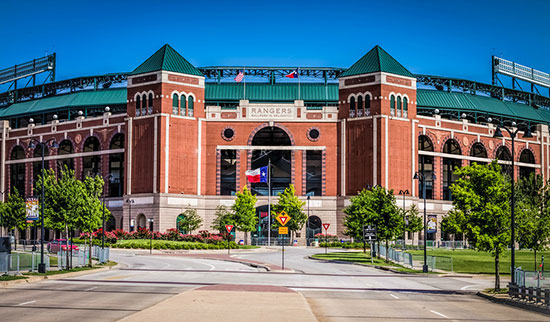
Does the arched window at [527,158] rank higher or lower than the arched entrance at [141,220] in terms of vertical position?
higher

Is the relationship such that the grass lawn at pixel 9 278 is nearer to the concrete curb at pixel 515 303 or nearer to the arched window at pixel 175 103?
the concrete curb at pixel 515 303

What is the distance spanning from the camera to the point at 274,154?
10625cm

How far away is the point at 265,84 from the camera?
123188 millimetres

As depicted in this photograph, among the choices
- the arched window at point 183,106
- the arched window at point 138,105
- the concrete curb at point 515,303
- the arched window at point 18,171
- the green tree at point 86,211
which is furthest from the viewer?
the arched window at point 18,171

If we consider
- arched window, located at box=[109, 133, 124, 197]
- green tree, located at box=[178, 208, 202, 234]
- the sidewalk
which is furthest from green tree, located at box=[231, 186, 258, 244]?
the sidewalk

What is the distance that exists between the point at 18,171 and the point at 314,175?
47957mm

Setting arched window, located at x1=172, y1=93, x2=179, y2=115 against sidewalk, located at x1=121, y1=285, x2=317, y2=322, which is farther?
arched window, located at x1=172, y1=93, x2=179, y2=115

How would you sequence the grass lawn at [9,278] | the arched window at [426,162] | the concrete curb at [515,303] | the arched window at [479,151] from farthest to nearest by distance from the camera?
the arched window at [479,151] → the arched window at [426,162] → the grass lawn at [9,278] → the concrete curb at [515,303]

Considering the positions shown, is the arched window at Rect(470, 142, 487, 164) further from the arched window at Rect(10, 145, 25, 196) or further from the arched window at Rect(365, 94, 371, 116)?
the arched window at Rect(10, 145, 25, 196)

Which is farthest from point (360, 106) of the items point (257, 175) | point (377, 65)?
point (257, 175)

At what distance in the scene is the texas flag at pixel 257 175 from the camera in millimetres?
101188

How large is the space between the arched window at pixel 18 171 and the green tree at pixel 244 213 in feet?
132

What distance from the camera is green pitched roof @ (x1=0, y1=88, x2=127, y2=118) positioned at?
120125mm

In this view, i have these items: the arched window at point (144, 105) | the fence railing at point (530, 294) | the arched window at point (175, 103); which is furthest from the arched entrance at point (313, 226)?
the fence railing at point (530, 294)
